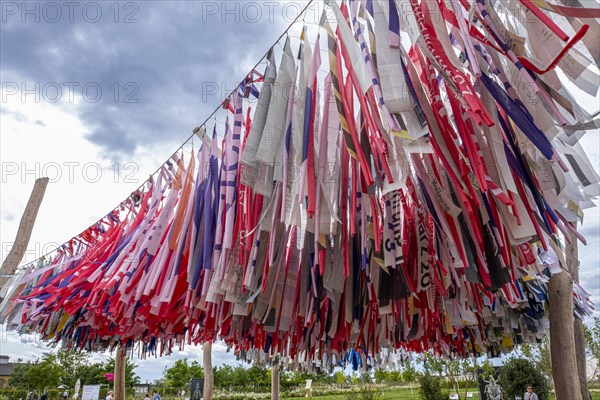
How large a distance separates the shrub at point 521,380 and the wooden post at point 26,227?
1274 centimetres

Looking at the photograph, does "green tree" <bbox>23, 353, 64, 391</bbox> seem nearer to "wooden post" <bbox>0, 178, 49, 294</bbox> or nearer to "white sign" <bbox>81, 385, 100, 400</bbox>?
"white sign" <bbox>81, 385, 100, 400</bbox>

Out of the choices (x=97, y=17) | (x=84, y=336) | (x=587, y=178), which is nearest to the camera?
(x=587, y=178)

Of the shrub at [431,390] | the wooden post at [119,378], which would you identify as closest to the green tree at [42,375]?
the shrub at [431,390]

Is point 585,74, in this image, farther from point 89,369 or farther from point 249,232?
point 89,369

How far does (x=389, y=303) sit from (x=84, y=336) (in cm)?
327

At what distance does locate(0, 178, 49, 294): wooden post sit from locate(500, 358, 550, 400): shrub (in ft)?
41.8

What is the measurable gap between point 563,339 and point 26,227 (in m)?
6.80

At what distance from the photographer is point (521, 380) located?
12.4 meters

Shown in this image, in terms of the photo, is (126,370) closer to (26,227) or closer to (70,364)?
(70,364)

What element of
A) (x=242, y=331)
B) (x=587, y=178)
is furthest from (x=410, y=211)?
(x=242, y=331)

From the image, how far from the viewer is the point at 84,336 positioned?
400cm

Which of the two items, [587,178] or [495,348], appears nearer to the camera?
[587,178]

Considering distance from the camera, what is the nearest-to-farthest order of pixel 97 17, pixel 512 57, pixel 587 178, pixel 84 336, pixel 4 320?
pixel 512 57 < pixel 587 178 < pixel 97 17 < pixel 4 320 < pixel 84 336

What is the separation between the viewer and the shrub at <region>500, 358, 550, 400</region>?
40.5 feet
